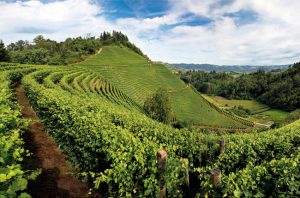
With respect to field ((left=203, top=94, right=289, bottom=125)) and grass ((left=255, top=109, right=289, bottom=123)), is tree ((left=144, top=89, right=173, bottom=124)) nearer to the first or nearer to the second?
field ((left=203, top=94, right=289, bottom=125))

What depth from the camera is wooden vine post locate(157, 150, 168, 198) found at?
7977 mm

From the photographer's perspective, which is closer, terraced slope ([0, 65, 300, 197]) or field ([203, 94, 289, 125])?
terraced slope ([0, 65, 300, 197])

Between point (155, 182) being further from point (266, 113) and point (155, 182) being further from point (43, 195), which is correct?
point (266, 113)

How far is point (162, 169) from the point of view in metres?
8.11

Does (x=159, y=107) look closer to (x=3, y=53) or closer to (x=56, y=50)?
(x=3, y=53)

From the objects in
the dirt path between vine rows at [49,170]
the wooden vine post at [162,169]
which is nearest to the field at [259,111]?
the dirt path between vine rows at [49,170]

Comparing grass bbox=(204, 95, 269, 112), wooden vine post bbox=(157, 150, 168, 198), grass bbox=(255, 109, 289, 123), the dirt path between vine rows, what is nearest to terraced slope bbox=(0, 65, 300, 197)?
wooden vine post bbox=(157, 150, 168, 198)

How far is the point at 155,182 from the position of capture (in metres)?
8.04

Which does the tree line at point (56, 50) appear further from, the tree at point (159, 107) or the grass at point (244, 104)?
the grass at point (244, 104)

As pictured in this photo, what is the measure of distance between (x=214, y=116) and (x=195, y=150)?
8716cm

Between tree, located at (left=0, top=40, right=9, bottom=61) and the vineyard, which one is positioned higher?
tree, located at (left=0, top=40, right=9, bottom=61)

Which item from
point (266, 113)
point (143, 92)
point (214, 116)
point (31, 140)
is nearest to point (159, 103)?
point (143, 92)

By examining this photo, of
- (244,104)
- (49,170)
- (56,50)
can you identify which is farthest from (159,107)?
(244,104)

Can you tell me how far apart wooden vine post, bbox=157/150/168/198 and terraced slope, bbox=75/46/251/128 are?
63.0 m
